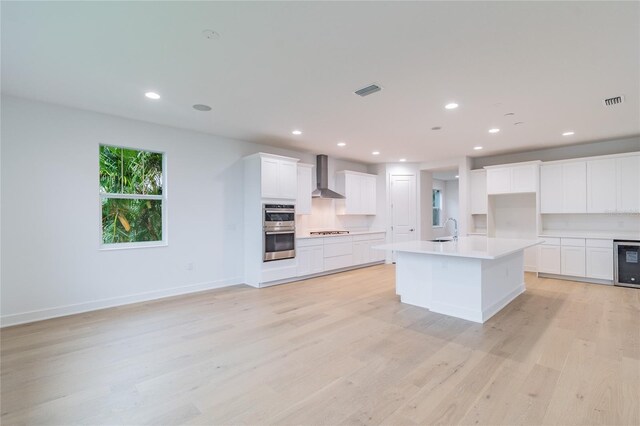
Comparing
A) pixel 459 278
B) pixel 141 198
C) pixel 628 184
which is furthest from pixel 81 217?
pixel 628 184

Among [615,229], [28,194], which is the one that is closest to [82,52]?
[28,194]

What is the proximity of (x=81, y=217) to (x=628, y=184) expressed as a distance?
864 cm

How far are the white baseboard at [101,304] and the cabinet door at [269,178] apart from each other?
1725 millimetres

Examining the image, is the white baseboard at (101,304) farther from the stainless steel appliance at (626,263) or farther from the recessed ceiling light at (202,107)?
the stainless steel appliance at (626,263)

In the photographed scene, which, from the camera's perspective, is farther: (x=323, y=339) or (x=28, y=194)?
(x=28, y=194)

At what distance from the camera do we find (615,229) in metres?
5.69

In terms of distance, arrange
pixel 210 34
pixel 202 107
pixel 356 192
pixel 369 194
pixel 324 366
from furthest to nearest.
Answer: pixel 369 194
pixel 356 192
pixel 202 107
pixel 324 366
pixel 210 34

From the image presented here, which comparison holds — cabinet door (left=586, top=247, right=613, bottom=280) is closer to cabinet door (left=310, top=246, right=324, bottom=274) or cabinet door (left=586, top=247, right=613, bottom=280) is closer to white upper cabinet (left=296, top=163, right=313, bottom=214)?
cabinet door (left=310, top=246, right=324, bottom=274)

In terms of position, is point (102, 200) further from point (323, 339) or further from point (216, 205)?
point (323, 339)

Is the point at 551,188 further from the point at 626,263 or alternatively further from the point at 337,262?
the point at 337,262

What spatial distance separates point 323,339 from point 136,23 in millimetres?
3123

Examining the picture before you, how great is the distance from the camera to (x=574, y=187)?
5.74m

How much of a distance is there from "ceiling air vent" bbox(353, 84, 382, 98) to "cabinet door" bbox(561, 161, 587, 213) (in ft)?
15.9

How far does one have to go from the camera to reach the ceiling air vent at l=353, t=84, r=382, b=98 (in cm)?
327
